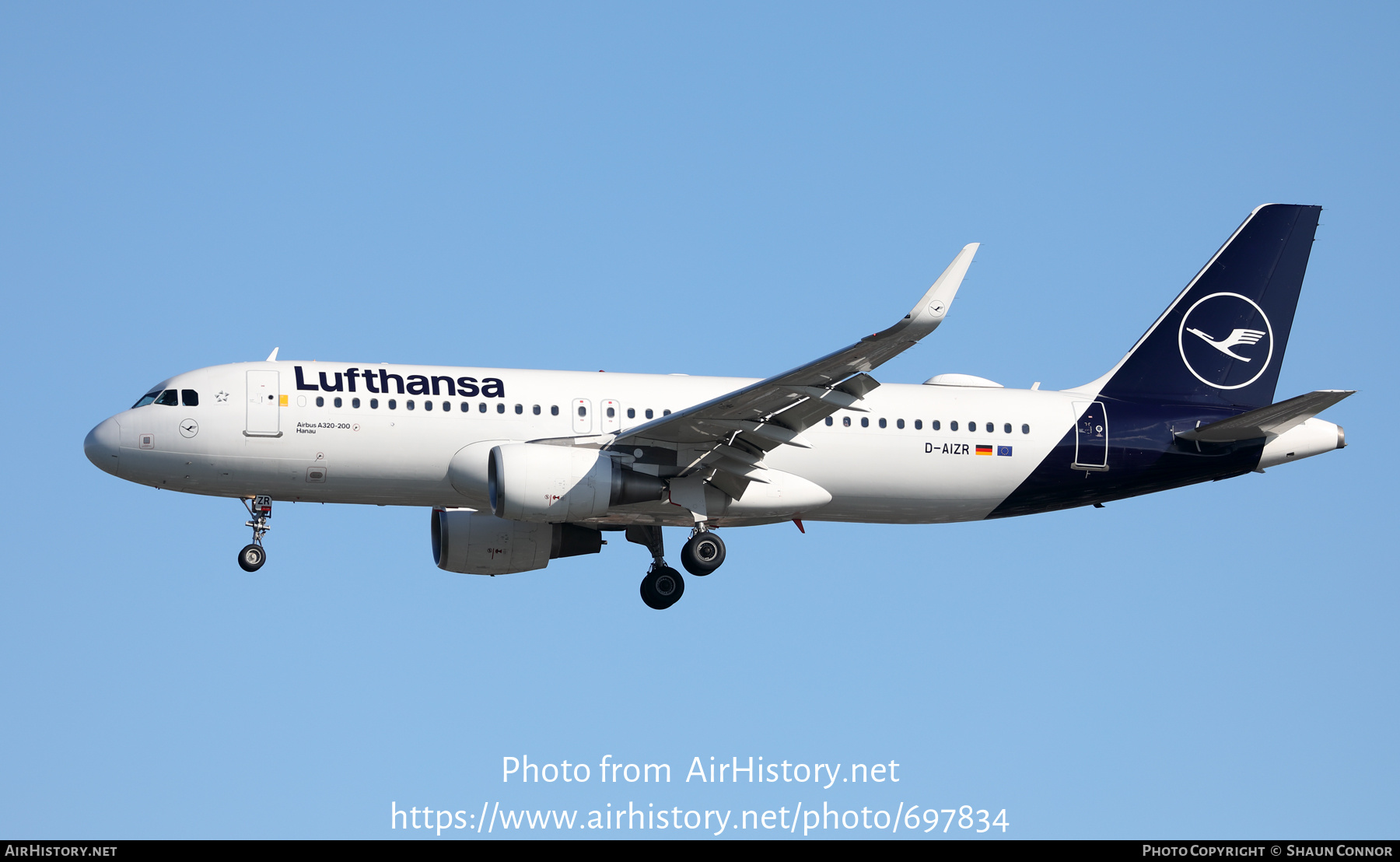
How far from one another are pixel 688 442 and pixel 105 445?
11.3 meters

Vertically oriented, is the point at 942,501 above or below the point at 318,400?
below

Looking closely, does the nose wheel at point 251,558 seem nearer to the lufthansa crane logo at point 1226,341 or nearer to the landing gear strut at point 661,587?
the landing gear strut at point 661,587

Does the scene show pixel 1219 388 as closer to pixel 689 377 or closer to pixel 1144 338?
pixel 1144 338

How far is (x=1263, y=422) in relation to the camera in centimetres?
3331

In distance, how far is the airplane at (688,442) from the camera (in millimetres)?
30734

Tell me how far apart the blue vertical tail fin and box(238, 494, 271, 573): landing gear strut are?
17.9 m

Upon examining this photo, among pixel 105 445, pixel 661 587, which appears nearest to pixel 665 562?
pixel 661 587

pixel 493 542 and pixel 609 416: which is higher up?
pixel 609 416

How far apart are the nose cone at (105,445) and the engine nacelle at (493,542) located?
696cm

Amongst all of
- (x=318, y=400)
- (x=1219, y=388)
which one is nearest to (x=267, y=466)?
(x=318, y=400)

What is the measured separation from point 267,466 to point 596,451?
248 inches

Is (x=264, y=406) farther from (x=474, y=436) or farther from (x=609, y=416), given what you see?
(x=609, y=416)

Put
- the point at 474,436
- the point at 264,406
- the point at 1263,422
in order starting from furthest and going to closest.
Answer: the point at 1263,422 → the point at 474,436 → the point at 264,406

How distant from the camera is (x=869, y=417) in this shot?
33156 mm
